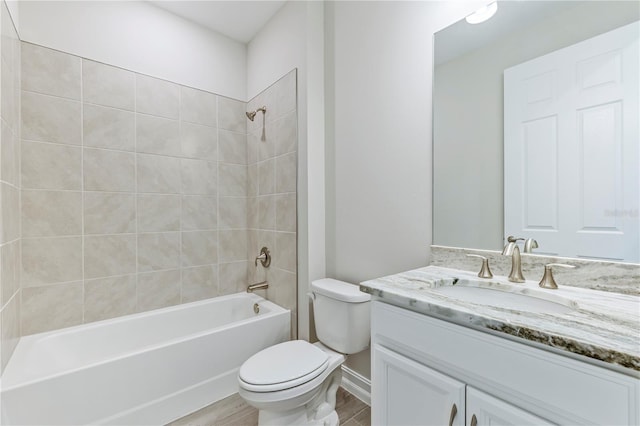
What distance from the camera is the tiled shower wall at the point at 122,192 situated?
63.2 inches

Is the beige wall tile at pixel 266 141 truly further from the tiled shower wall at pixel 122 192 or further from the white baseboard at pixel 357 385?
the white baseboard at pixel 357 385

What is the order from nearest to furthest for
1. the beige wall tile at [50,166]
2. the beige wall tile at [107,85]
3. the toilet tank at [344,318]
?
the toilet tank at [344,318] < the beige wall tile at [50,166] < the beige wall tile at [107,85]

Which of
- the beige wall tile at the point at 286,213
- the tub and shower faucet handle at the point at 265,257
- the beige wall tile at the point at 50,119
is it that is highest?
the beige wall tile at the point at 50,119

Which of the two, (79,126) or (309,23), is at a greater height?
(309,23)

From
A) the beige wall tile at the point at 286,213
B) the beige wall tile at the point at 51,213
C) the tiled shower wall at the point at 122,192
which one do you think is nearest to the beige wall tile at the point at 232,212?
the tiled shower wall at the point at 122,192

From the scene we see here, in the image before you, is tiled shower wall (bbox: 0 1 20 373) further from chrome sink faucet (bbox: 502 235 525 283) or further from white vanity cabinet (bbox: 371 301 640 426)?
chrome sink faucet (bbox: 502 235 525 283)

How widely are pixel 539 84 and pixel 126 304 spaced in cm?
256

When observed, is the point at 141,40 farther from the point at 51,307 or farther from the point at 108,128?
the point at 51,307

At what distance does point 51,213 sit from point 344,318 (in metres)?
1.82

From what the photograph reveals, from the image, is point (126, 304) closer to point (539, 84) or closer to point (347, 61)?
point (347, 61)

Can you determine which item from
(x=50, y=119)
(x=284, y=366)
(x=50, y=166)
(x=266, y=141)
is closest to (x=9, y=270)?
(x=50, y=166)

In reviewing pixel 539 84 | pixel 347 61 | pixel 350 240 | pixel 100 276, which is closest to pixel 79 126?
pixel 100 276

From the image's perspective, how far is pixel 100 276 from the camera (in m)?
1.80

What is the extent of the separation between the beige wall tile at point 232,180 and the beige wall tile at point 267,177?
21cm
